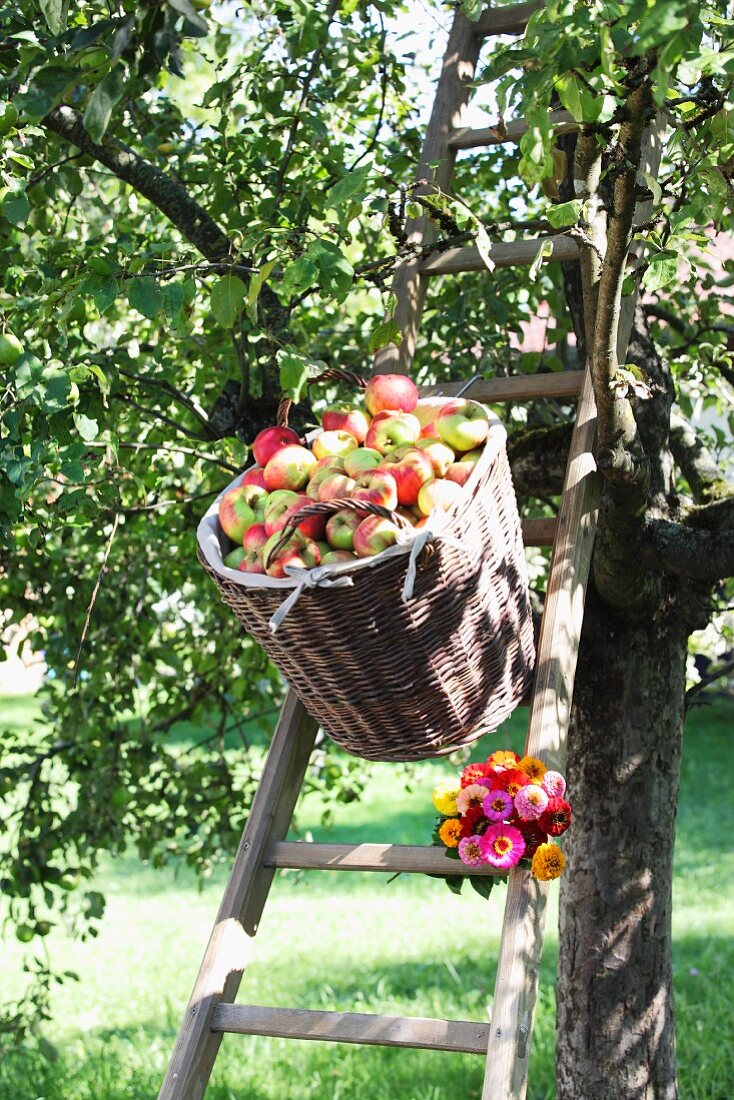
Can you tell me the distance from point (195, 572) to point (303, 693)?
1690 millimetres

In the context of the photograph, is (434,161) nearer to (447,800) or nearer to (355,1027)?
(447,800)

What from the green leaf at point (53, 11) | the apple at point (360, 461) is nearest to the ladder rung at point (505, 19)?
the apple at point (360, 461)

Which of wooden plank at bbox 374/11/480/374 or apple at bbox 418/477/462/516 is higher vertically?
wooden plank at bbox 374/11/480/374

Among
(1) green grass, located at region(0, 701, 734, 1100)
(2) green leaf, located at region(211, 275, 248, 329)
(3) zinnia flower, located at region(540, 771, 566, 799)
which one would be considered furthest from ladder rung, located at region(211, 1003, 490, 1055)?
(1) green grass, located at region(0, 701, 734, 1100)

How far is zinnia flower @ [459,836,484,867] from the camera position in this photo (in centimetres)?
190

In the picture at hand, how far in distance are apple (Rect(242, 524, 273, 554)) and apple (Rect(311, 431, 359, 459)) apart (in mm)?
196

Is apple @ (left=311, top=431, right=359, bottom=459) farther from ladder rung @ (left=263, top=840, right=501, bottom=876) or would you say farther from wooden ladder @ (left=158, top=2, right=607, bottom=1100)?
ladder rung @ (left=263, top=840, right=501, bottom=876)

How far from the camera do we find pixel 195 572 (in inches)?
138

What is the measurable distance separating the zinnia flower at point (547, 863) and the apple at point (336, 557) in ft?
1.78

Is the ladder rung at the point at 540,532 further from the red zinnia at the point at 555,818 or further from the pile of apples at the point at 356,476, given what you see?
the red zinnia at the point at 555,818

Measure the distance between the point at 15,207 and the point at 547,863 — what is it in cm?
131

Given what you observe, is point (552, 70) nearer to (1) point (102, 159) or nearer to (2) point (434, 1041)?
(2) point (434, 1041)

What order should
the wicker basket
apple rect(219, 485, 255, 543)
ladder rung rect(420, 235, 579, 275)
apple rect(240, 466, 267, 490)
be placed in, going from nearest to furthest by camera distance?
the wicker basket
apple rect(219, 485, 255, 543)
apple rect(240, 466, 267, 490)
ladder rung rect(420, 235, 579, 275)

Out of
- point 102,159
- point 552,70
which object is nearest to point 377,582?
point 552,70
